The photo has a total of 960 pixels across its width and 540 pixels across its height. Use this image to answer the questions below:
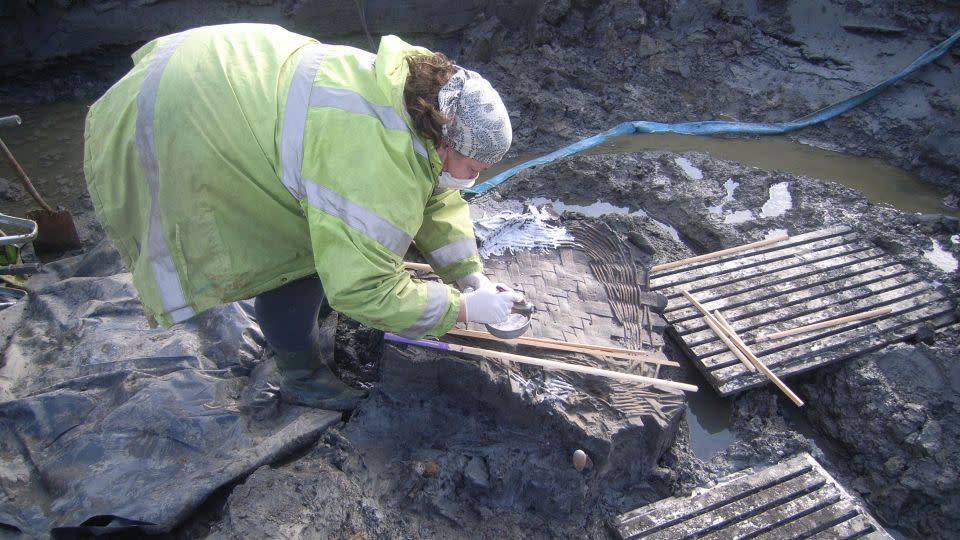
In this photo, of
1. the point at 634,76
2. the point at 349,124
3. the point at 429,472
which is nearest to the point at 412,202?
the point at 349,124

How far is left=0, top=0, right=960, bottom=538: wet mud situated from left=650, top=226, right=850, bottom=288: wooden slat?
0.17 meters

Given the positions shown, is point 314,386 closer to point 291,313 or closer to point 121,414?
point 291,313

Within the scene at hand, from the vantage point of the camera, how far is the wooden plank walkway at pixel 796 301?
10.7 ft

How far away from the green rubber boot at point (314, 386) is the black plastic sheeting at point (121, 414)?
0.07 meters

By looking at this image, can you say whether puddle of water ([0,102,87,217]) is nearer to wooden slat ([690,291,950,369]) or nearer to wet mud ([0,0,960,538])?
wet mud ([0,0,960,538])

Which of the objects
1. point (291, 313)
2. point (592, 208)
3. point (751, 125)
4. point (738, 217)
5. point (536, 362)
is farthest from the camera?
point (751, 125)

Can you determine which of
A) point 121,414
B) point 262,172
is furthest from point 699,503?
point 121,414

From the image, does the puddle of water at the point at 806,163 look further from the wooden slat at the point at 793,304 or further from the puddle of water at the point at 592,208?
the wooden slat at the point at 793,304

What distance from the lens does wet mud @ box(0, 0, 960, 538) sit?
2.54 meters

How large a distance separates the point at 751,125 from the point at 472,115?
13.5 feet

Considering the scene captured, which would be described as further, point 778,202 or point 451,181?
point 778,202

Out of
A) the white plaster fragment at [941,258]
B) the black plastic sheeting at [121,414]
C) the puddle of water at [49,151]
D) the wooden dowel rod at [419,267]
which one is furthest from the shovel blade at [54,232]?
the white plaster fragment at [941,258]

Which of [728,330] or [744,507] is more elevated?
[728,330]

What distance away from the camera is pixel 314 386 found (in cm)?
278
